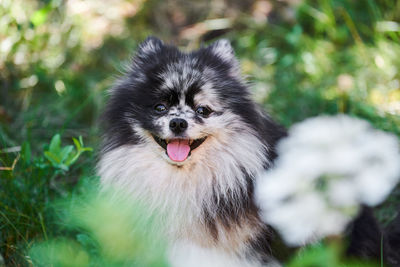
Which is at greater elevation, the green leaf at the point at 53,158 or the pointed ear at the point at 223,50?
the pointed ear at the point at 223,50

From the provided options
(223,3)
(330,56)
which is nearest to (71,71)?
(223,3)

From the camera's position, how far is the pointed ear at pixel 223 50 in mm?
2717

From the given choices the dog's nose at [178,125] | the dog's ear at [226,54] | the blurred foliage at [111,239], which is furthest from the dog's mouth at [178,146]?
the dog's ear at [226,54]

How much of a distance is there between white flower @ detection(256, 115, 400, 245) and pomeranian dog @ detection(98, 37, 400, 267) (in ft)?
4.24

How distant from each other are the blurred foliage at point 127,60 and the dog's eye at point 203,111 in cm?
94

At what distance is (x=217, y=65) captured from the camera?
2619 mm

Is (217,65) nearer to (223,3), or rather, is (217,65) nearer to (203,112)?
(203,112)

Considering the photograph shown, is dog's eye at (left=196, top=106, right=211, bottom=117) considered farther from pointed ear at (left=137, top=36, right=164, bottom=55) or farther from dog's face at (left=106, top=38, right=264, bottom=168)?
pointed ear at (left=137, top=36, right=164, bottom=55)

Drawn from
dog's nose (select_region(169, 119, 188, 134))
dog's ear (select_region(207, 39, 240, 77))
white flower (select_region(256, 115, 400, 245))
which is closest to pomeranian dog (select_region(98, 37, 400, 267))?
dog's nose (select_region(169, 119, 188, 134))

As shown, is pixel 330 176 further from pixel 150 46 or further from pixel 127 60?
pixel 127 60

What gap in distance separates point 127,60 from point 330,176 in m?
2.54

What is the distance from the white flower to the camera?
94cm

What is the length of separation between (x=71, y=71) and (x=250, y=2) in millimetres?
2527

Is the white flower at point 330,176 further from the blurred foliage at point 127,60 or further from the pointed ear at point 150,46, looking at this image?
the blurred foliage at point 127,60
